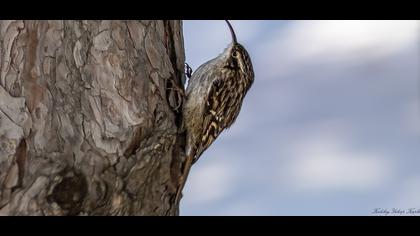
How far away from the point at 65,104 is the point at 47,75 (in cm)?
13

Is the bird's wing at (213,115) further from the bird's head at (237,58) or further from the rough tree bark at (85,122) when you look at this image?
the rough tree bark at (85,122)

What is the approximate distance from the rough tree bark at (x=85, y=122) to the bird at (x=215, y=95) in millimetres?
284

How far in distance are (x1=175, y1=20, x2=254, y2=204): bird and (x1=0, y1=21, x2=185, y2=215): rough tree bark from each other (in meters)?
0.28

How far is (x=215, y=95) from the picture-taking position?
12.2 ft

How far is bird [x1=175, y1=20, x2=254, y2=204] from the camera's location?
3.36 metres

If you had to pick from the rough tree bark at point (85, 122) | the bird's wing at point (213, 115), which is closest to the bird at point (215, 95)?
the bird's wing at point (213, 115)

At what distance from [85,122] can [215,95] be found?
1.10 m

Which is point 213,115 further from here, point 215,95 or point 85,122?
point 85,122

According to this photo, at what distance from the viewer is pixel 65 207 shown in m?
2.42

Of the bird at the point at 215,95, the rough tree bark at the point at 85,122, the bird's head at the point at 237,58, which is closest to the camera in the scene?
the rough tree bark at the point at 85,122

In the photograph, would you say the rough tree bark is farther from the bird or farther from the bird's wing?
the bird's wing

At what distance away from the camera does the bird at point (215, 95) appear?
3359 millimetres

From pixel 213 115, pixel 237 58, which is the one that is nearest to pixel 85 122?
pixel 213 115

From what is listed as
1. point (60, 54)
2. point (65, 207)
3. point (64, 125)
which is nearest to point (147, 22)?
point (60, 54)
